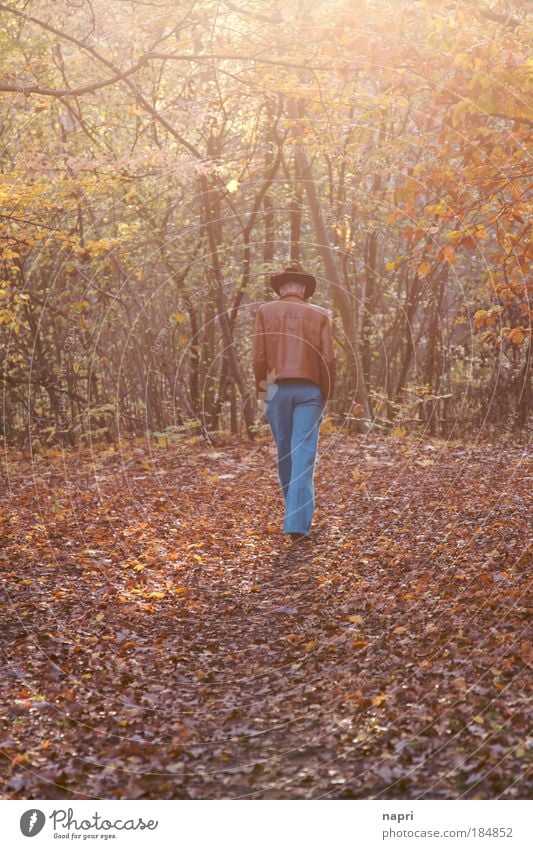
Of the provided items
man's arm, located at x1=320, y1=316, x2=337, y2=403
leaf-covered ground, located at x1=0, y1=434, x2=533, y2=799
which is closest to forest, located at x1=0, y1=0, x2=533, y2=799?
leaf-covered ground, located at x1=0, y1=434, x2=533, y2=799

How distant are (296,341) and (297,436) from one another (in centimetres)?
89

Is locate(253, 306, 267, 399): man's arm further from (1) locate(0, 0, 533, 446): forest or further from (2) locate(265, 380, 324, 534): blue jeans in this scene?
(1) locate(0, 0, 533, 446): forest

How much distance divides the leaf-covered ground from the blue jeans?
401 millimetres

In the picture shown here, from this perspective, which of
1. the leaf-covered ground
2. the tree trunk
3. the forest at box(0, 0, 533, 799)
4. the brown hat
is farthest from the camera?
the tree trunk

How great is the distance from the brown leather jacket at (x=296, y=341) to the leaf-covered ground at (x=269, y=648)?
1696 millimetres

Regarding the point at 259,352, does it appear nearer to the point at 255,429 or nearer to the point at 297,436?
the point at 297,436

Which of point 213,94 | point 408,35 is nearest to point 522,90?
point 408,35

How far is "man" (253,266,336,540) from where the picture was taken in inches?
355

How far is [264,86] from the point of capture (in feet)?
43.7

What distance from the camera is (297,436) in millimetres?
9055

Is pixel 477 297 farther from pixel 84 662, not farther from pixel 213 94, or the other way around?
pixel 84 662

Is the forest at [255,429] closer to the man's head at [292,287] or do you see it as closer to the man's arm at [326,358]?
the man's arm at [326,358]

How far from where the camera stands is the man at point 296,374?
9.01 metres
